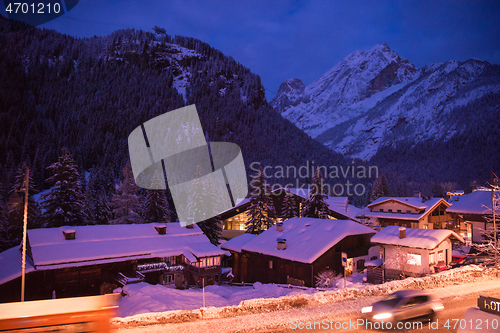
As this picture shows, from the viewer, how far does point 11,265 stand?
24828 millimetres

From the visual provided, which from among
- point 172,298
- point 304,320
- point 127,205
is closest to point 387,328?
point 304,320

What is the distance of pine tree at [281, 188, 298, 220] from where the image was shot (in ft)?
155

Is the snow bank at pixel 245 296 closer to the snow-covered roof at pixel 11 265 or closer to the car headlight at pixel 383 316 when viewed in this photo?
the car headlight at pixel 383 316

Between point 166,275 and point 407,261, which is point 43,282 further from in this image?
point 407,261

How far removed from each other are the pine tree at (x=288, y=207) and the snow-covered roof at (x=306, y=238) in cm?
1109

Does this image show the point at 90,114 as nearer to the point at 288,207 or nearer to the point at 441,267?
the point at 288,207

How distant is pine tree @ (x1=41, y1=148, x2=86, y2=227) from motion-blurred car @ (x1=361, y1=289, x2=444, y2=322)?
34948 mm

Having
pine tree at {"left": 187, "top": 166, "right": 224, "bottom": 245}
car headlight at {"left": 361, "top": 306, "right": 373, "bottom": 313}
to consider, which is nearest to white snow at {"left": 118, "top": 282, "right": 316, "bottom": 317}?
car headlight at {"left": 361, "top": 306, "right": 373, "bottom": 313}

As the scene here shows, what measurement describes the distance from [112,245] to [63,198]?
11.0 metres

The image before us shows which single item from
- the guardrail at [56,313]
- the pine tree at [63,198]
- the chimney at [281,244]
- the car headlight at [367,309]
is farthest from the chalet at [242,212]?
the guardrail at [56,313]

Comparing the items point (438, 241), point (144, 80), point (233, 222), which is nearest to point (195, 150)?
point (144, 80)

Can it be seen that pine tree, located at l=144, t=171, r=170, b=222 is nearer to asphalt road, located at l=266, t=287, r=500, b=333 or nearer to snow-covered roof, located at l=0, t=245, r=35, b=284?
snow-covered roof, located at l=0, t=245, r=35, b=284

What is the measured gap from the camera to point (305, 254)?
27438 mm

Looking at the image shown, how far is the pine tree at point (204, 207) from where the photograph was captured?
4212 centimetres
